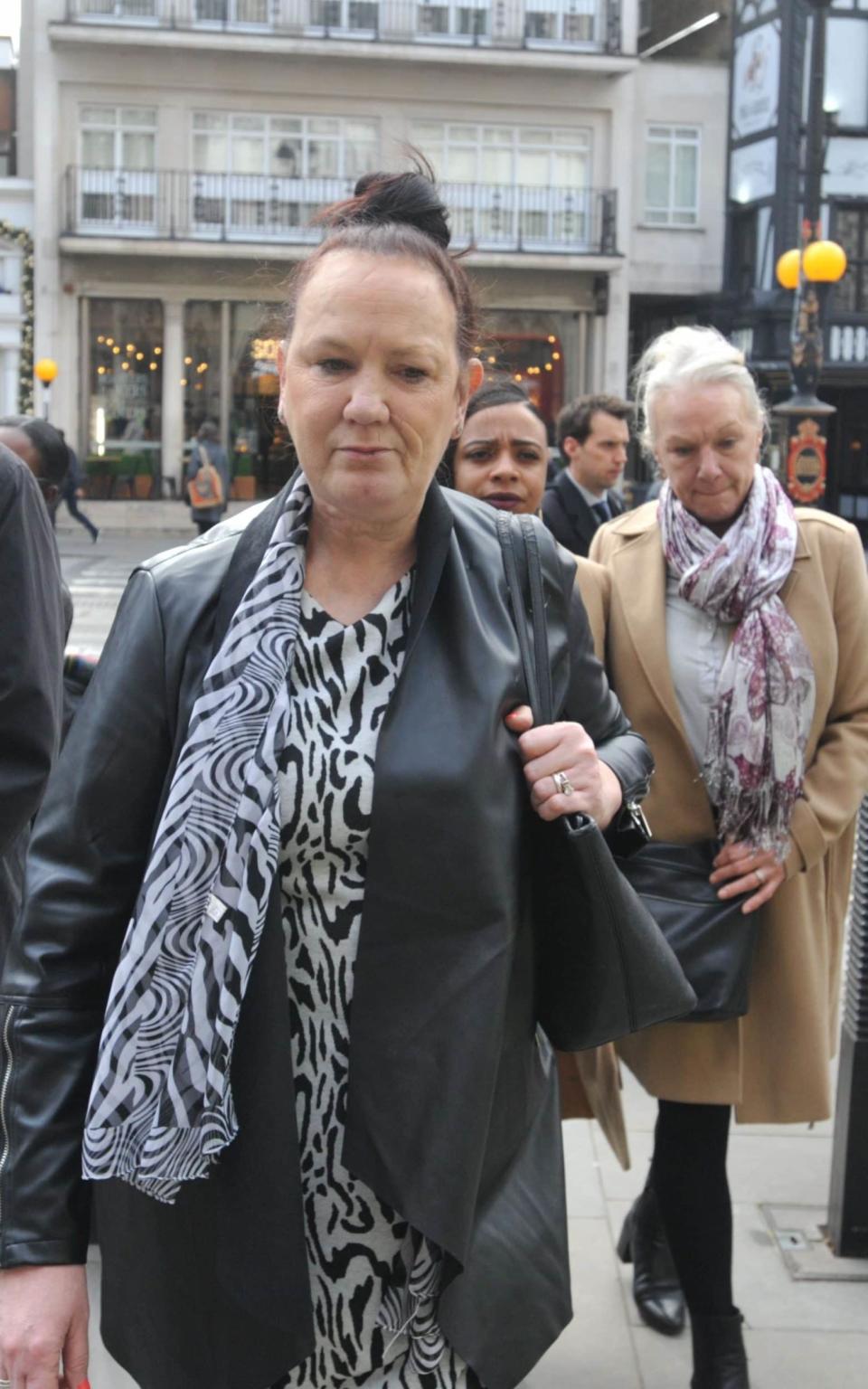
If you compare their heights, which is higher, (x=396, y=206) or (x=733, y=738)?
(x=396, y=206)

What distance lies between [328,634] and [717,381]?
1581 mm

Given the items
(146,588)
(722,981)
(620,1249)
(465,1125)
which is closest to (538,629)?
(146,588)

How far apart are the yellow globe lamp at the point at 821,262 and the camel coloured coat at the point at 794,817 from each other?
14649 millimetres

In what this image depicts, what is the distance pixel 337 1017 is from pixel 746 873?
4.81ft

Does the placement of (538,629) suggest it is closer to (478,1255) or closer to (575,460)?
(478,1255)

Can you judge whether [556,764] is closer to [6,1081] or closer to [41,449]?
[6,1081]

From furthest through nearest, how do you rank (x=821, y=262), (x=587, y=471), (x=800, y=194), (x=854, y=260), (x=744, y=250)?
(x=744, y=250)
(x=854, y=260)
(x=800, y=194)
(x=821, y=262)
(x=587, y=471)

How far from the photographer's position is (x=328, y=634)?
73.7 inches

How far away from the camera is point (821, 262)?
1686cm

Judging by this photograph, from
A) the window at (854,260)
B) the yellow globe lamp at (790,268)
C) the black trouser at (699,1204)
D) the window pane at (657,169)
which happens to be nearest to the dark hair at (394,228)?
the black trouser at (699,1204)

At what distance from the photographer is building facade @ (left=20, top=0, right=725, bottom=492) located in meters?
29.9

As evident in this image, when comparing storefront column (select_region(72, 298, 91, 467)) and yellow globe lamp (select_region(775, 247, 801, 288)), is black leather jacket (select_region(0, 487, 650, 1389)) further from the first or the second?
storefront column (select_region(72, 298, 91, 467))

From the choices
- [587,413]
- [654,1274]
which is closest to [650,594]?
[654,1274]

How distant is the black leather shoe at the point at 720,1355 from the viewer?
3055 mm
